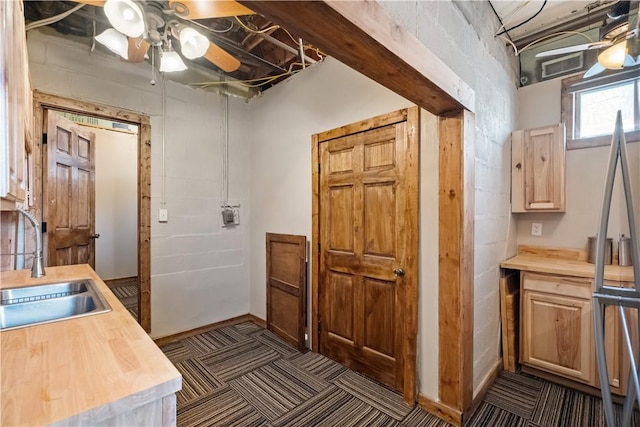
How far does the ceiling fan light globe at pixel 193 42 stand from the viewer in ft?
6.23

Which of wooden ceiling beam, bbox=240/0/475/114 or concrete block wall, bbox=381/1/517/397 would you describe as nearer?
wooden ceiling beam, bbox=240/0/475/114

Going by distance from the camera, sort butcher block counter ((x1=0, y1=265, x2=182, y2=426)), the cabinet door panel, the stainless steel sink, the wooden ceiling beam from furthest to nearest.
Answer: the cabinet door panel < the stainless steel sink < the wooden ceiling beam < butcher block counter ((x1=0, y1=265, x2=182, y2=426))

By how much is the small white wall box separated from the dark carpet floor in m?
1.44

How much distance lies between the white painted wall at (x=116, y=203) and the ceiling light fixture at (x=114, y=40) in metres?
3.36

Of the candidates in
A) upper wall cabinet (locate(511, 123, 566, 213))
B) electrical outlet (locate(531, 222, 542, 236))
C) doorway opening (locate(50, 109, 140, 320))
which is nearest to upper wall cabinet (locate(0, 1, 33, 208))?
upper wall cabinet (locate(511, 123, 566, 213))

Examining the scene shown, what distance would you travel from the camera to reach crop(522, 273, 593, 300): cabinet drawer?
207cm

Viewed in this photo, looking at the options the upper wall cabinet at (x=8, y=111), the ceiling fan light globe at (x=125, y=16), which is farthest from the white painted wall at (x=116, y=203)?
the upper wall cabinet at (x=8, y=111)

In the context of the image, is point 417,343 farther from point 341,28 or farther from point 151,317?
point 151,317

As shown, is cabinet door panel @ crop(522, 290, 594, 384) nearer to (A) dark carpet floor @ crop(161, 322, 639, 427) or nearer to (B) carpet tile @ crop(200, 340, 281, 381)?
(A) dark carpet floor @ crop(161, 322, 639, 427)

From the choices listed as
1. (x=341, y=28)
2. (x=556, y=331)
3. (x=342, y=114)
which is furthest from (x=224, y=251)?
(x=556, y=331)

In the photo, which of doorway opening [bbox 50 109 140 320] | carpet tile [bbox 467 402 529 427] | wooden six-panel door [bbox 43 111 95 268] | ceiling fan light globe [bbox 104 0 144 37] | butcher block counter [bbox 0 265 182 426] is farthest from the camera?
doorway opening [bbox 50 109 140 320]

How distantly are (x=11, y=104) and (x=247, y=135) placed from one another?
8.34ft

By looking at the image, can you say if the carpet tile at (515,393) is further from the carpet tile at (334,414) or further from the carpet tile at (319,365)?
the carpet tile at (319,365)

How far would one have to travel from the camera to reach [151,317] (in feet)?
9.56
